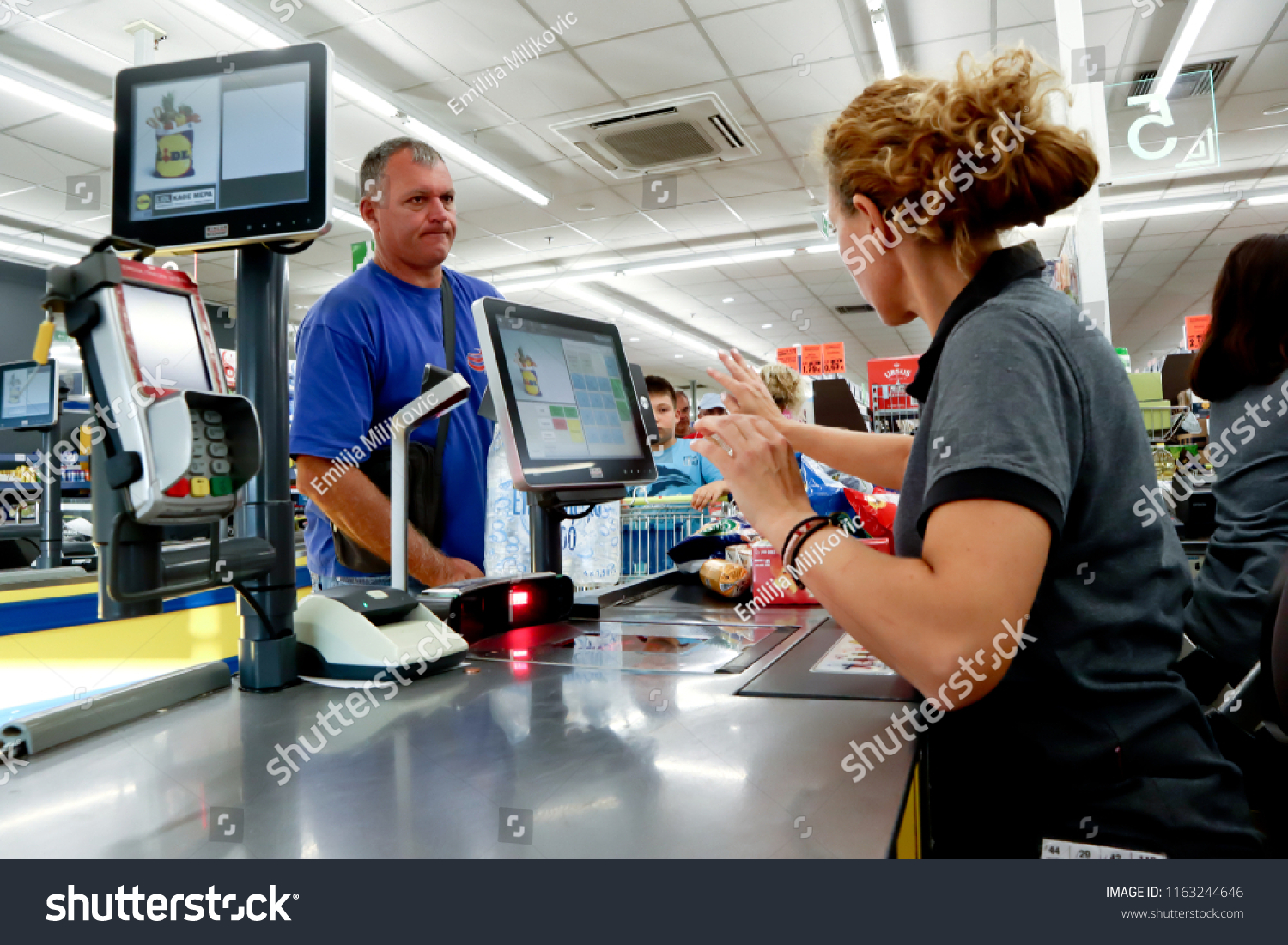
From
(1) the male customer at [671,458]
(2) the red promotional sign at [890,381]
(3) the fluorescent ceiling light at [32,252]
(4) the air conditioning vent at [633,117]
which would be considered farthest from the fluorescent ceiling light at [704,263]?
(3) the fluorescent ceiling light at [32,252]

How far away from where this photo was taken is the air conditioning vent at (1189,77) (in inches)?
227

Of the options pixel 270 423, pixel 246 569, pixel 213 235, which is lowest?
pixel 246 569

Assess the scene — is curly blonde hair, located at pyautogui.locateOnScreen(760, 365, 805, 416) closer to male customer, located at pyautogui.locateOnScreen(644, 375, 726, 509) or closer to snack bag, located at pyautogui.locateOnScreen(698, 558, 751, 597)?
male customer, located at pyautogui.locateOnScreen(644, 375, 726, 509)

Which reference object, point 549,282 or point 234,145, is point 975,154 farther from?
point 549,282

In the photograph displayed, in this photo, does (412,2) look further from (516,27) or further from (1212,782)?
(1212,782)

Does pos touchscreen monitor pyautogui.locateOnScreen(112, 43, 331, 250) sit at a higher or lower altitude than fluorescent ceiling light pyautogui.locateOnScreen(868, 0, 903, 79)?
lower

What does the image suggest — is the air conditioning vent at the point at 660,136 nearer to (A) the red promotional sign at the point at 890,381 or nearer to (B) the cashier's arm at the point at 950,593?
(A) the red promotional sign at the point at 890,381

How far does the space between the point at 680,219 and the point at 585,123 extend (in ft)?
8.82

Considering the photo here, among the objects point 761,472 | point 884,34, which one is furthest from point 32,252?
point 761,472

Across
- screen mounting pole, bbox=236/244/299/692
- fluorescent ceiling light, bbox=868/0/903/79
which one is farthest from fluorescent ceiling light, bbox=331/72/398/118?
screen mounting pole, bbox=236/244/299/692

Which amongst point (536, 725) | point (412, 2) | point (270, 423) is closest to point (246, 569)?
point (270, 423)

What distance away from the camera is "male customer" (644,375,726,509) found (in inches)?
176

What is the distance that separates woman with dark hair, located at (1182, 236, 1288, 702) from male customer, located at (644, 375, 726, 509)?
2399mm

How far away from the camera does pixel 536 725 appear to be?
1037 mm
